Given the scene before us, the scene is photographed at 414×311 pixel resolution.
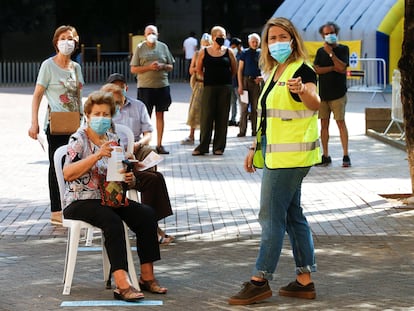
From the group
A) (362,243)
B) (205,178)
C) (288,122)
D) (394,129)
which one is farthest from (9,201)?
(394,129)

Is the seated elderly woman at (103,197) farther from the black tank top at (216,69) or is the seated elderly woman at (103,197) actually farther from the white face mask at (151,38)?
the black tank top at (216,69)

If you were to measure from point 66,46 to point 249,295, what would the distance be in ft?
12.3

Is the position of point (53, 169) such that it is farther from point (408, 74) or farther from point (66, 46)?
point (408, 74)

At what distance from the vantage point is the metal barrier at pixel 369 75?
28667 mm

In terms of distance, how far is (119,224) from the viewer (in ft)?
23.6

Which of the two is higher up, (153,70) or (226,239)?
(153,70)

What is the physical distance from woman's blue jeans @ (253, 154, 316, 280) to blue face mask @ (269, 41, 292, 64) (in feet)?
2.35

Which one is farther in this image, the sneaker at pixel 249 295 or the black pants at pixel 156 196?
the black pants at pixel 156 196

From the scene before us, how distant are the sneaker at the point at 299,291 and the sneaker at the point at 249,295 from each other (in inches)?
8.5

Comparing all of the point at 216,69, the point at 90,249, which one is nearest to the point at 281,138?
the point at 90,249

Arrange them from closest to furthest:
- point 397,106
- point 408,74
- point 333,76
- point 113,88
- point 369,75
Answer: point 113,88
point 408,74
point 333,76
point 397,106
point 369,75

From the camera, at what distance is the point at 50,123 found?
32.0ft

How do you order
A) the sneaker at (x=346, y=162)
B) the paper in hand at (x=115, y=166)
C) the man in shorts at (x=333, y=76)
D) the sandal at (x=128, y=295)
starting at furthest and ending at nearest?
the sneaker at (x=346, y=162) → the man in shorts at (x=333, y=76) → the paper in hand at (x=115, y=166) → the sandal at (x=128, y=295)

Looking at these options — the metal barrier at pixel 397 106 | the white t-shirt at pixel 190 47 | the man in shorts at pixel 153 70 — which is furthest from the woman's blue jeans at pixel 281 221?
the white t-shirt at pixel 190 47
